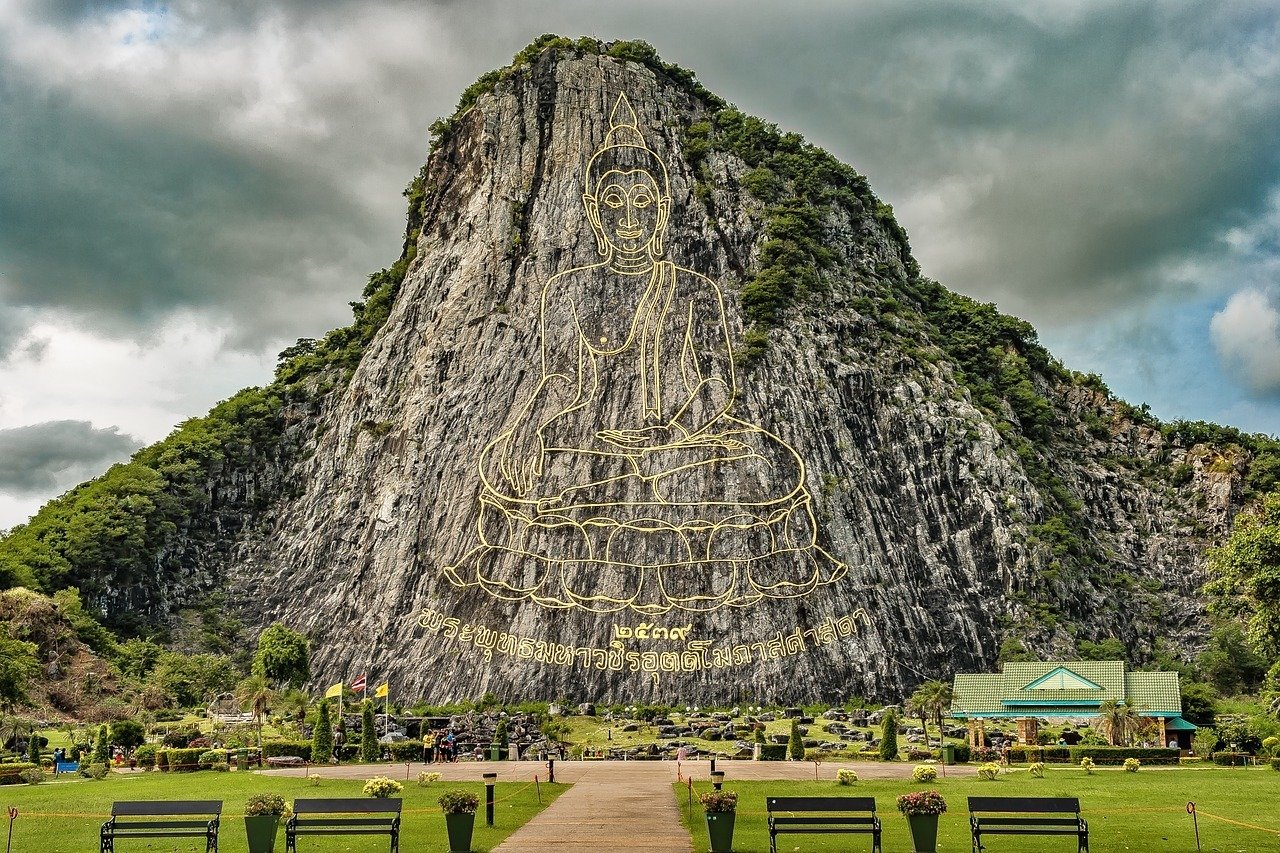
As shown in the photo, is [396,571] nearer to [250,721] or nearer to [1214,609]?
[250,721]

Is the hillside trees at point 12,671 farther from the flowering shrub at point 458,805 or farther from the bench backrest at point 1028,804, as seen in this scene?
the bench backrest at point 1028,804

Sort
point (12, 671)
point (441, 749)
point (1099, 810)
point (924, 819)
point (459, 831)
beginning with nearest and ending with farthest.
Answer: point (924, 819)
point (459, 831)
point (1099, 810)
point (12, 671)
point (441, 749)

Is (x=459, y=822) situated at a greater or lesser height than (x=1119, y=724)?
lesser

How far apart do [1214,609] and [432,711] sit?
3741cm

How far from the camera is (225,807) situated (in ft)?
80.2

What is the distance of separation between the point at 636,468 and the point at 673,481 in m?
2.35

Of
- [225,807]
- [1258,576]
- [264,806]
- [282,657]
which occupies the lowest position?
[225,807]

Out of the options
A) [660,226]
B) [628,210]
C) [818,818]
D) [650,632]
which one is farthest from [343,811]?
[628,210]

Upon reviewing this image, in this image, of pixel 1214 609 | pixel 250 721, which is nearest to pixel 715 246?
pixel 250 721

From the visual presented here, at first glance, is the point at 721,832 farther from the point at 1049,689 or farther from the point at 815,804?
the point at 1049,689

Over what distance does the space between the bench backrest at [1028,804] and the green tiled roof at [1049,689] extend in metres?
32.5

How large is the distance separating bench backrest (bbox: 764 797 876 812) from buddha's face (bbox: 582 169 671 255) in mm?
57508

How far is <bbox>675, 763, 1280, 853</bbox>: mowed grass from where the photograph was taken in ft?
60.3

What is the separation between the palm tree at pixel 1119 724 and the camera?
4334 centimetres
